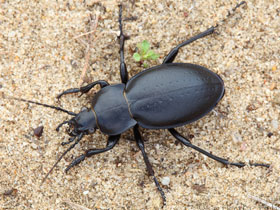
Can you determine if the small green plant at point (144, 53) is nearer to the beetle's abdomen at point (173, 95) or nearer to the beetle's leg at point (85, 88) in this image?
the beetle's abdomen at point (173, 95)

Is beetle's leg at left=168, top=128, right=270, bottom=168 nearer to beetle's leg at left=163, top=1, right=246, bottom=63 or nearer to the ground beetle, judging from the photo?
the ground beetle

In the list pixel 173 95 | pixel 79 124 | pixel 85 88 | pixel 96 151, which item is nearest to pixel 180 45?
pixel 173 95

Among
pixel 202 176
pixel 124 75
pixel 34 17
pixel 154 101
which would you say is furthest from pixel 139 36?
pixel 202 176

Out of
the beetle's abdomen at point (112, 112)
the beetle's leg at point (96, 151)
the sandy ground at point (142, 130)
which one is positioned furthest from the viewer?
the sandy ground at point (142, 130)

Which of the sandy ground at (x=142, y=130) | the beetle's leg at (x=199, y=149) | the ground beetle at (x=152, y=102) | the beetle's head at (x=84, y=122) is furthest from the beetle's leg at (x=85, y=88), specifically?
the beetle's leg at (x=199, y=149)

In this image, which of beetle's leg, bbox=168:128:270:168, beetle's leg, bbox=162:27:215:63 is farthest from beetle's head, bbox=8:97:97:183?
beetle's leg, bbox=162:27:215:63
